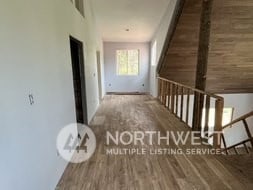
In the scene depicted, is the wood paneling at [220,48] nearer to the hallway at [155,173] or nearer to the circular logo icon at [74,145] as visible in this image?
the hallway at [155,173]

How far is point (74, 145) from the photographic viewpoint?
3342mm

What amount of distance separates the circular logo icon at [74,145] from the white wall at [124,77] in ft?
19.2

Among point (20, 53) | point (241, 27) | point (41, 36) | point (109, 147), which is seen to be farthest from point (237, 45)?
point (20, 53)

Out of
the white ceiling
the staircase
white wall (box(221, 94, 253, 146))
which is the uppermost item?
the white ceiling

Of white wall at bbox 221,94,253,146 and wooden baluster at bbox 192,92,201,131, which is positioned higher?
wooden baluster at bbox 192,92,201,131

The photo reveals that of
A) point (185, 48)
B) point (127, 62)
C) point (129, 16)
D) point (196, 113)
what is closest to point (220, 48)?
point (185, 48)

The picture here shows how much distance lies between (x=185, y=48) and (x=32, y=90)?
16.1 feet

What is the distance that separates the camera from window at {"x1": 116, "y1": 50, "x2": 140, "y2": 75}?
9453mm

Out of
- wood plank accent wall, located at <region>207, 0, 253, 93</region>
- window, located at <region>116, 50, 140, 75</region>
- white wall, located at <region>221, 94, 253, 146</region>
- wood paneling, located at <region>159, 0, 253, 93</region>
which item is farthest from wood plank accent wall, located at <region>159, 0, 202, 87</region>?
window, located at <region>116, 50, 140, 75</region>

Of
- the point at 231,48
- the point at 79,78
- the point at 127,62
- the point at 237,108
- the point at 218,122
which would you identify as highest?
the point at 231,48

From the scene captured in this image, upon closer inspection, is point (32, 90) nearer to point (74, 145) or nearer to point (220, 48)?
point (74, 145)

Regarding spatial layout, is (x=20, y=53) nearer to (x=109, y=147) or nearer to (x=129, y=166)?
(x=129, y=166)

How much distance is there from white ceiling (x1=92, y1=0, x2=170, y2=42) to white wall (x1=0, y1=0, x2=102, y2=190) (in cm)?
301

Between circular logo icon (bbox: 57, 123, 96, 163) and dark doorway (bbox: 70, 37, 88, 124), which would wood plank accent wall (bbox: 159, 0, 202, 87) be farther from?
circular logo icon (bbox: 57, 123, 96, 163)
